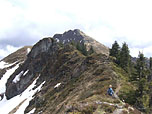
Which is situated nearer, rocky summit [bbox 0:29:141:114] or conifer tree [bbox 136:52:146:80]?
rocky summit [bbox 0:29:141:114]

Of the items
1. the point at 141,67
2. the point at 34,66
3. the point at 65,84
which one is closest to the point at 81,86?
the point at 65,84

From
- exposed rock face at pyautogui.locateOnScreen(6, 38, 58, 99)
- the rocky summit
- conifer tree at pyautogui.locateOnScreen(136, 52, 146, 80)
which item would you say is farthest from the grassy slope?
exposed rock face at pyautogui.locateOnScreen(6, 38, 58, 99)

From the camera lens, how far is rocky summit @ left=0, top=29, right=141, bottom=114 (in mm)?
23242

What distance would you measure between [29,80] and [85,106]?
6908 cm

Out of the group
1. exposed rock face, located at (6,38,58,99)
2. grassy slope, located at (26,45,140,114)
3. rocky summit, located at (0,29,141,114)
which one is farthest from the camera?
exposed rock face, located at (6,38,58,99)

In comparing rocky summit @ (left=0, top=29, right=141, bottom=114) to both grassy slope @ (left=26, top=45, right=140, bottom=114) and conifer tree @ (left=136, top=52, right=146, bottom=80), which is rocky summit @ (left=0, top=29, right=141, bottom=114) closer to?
grassy slope @ (left=26, top=45, right=140, bottom=114)

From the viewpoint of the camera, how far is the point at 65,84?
51.8 m

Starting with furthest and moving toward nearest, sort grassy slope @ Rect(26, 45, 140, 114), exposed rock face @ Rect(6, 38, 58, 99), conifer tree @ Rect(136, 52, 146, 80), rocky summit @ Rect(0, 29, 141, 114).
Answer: exposed rock face @ Rect(6, 38, 58, 99)
conifer tree @ Rect(136, 52, 146, 80)
rocky summit @ Rect(0, 29, 141, 114)
grassy slope @ Rect(26, 45, 140, 114)

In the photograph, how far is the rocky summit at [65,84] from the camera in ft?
76.3

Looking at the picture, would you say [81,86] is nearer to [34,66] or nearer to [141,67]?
[141,67]

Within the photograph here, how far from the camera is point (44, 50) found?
9106 cm

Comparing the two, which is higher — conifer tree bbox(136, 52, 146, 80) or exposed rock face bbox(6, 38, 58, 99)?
exposed rock face bbox(6, 38, 58, 99)

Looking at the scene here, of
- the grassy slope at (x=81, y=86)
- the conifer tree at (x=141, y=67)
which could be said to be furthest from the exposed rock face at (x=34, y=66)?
the conifer tree at (x=141, y=67)

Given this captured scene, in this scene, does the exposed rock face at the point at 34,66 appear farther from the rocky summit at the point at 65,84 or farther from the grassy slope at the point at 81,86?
the grassy slope at the point at 81,86
